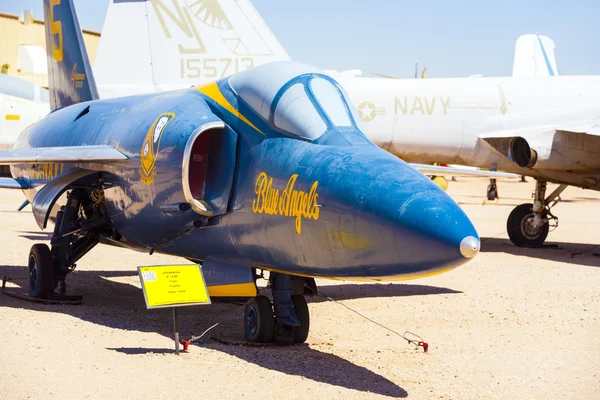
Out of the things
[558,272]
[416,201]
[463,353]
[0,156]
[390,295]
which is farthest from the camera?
A: [558,272]

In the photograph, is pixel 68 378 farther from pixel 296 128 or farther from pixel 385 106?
pixel 385 106

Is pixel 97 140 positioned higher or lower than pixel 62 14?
lower

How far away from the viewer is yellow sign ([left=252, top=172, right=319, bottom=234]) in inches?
275

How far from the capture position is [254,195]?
7.81 meters

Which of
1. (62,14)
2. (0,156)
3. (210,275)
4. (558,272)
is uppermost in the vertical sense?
(62,14)

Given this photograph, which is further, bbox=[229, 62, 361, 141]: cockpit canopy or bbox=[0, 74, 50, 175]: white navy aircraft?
bbox=[0, 74, 50, 175]: white navy aircraft

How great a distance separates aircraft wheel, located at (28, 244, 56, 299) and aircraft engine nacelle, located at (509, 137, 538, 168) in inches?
403

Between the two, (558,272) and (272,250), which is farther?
(558,272)

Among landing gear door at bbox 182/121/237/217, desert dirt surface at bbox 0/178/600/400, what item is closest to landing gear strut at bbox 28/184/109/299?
desert dirt surface at bbox 0/178/600/400

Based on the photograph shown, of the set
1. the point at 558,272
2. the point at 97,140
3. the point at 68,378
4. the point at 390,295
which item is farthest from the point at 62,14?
the point at 558,272

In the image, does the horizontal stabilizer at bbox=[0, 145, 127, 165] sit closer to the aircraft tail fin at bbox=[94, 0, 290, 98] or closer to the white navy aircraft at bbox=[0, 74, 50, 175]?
the aircraft tail fin at bbox=[94, 0, 290, 98]

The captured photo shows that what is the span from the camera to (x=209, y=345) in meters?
8.03

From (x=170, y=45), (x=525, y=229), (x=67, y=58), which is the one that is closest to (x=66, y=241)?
(x=67, y=58)

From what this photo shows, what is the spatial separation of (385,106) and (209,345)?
33.8 feet
